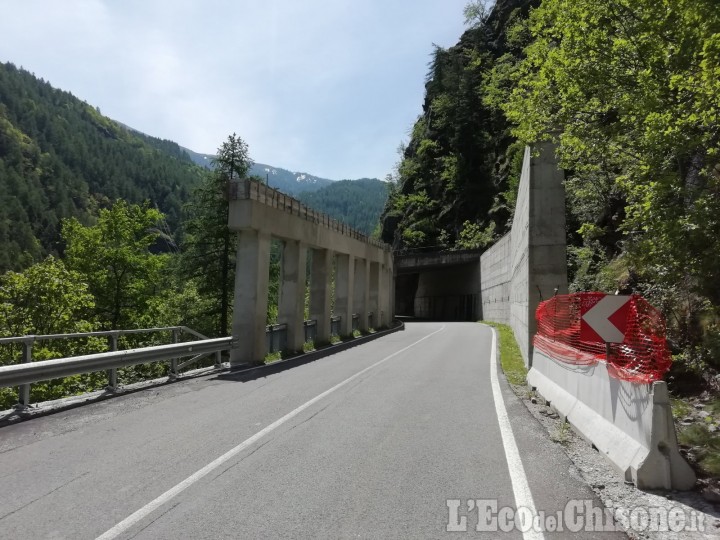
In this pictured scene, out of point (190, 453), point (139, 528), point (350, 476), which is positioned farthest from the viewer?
point (190, 453)

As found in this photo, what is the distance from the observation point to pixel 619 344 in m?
6.73

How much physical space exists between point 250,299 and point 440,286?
54.6m

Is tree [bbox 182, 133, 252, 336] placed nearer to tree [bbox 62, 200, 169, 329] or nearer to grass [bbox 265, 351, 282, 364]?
tree [bbox 62, 200, 169, 329]

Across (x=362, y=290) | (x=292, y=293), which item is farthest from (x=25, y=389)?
(x=362, y=290)

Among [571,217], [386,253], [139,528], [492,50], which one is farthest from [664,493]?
[492,50]

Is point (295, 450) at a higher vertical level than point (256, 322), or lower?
lower

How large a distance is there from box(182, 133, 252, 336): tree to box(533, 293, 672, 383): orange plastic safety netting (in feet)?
76.8

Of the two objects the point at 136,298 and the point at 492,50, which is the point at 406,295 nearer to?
the point at 492,50

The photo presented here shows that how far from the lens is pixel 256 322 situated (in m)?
15.5

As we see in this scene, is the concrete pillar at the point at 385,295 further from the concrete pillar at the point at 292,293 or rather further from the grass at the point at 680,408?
the grass at the point at 680,408

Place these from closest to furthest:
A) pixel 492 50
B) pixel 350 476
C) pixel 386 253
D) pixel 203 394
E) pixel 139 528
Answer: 1. pixel 139 528
2. pixel 350 476
3. pixel 203 394
4. pixel 386 253
5. pixel 492 50

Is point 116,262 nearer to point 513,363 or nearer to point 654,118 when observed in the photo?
point 513,363

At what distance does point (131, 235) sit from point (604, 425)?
36495 millimetres

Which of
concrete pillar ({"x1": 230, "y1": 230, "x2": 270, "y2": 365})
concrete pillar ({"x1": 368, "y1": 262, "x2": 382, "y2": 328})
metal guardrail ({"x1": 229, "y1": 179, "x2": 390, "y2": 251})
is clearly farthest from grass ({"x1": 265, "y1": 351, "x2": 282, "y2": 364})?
concrete pillar ({"x1": 368, "y1": 262, "x2": 382, "y2": 328})
